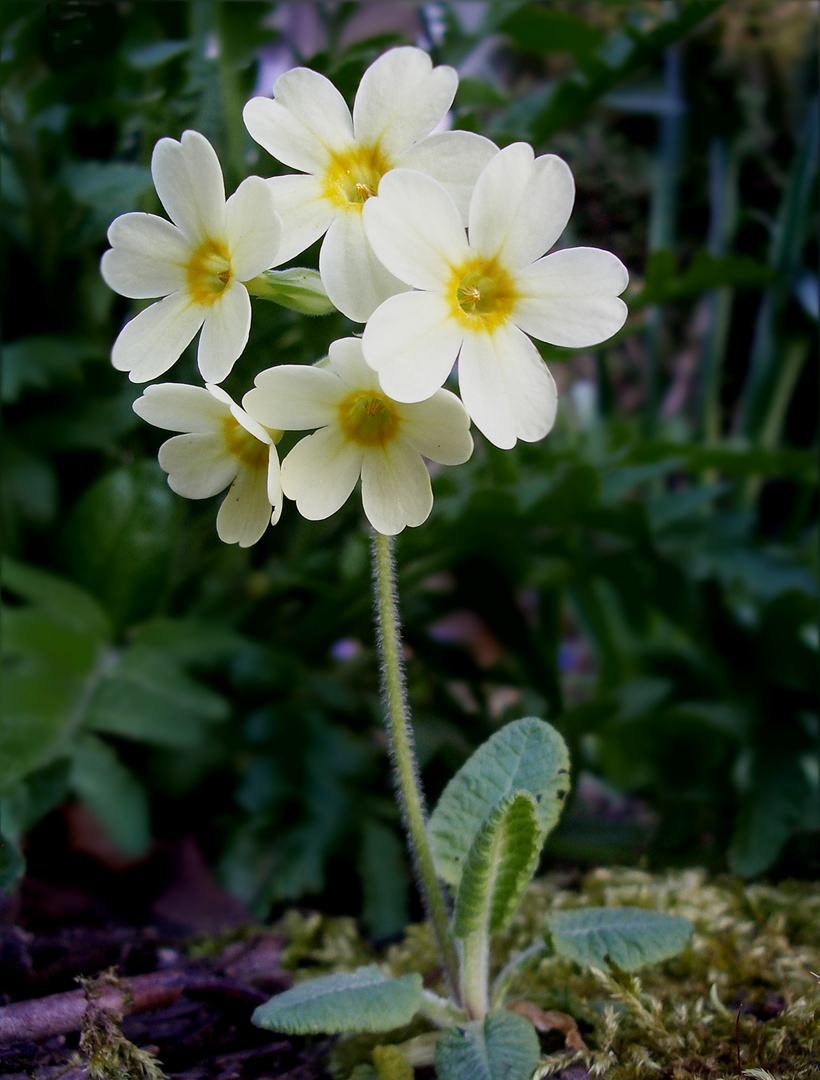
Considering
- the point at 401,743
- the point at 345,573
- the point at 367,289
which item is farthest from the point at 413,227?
the point at 345,573

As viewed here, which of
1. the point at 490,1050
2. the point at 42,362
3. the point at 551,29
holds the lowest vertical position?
the point at 490,1050

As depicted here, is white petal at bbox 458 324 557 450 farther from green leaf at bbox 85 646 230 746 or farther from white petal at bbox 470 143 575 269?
green leaf at bbox 85 646 230 746

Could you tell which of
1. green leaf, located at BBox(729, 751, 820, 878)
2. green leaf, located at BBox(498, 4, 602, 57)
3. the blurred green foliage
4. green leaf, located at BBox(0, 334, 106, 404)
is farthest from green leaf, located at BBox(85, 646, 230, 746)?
green leaf, located at BBox(498, 4, 602, 57)

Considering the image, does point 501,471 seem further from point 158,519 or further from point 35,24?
point 35,24

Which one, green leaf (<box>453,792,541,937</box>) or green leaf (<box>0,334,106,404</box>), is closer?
green leaf (<box>453,792,541,937</box>)

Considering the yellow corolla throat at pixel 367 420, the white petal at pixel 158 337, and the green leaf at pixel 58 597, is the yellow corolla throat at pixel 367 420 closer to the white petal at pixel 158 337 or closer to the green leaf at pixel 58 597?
the white petal at pixel 158 337

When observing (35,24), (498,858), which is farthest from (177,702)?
(35,24)

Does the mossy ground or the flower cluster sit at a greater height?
the flower cluster

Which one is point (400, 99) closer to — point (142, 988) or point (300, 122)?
point (300, 122)
